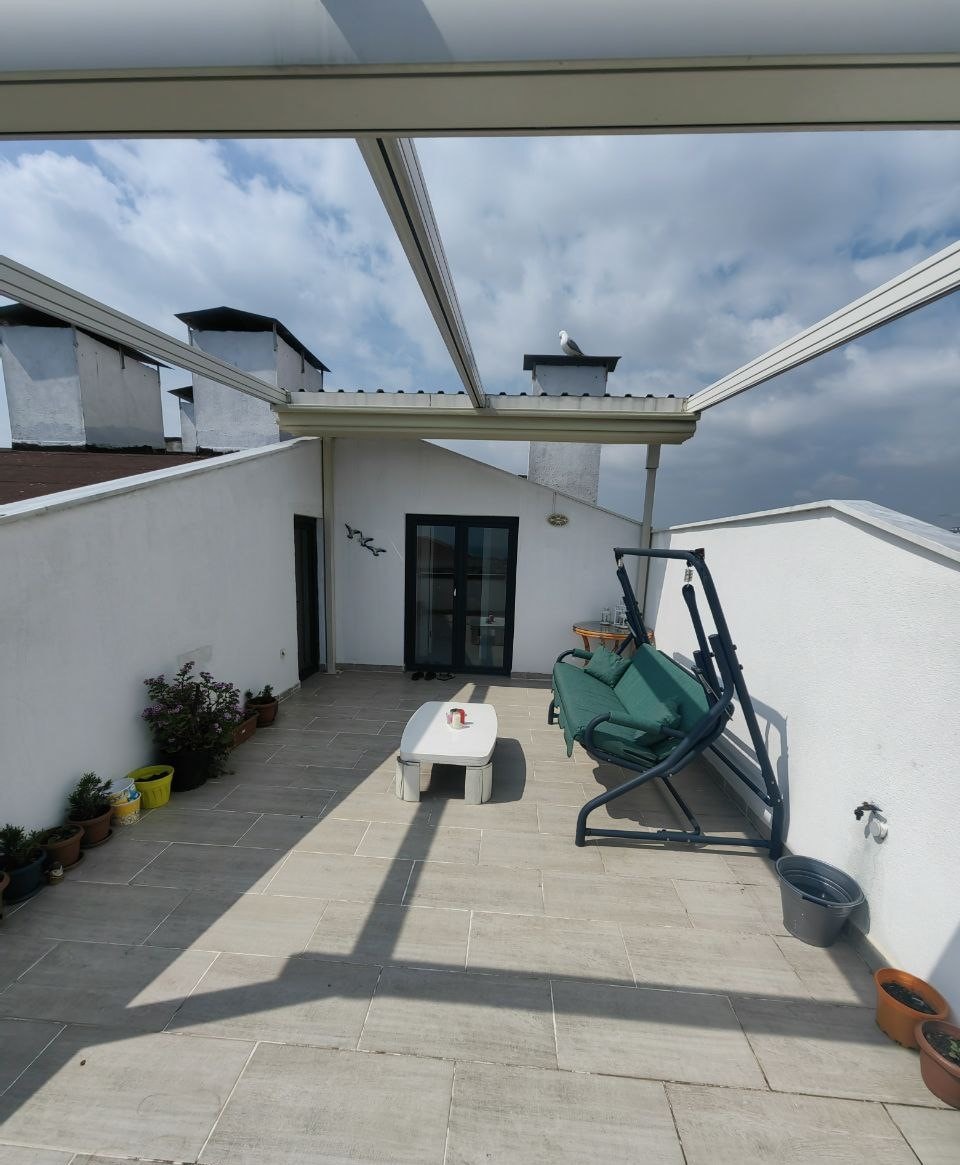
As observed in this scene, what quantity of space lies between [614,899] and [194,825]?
2.52 meters

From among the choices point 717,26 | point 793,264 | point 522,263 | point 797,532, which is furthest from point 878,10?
point 797,532

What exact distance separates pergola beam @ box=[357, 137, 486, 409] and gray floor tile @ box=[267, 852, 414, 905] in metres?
2.95

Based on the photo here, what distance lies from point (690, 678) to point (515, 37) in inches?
132

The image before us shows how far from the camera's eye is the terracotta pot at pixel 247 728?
4068mm

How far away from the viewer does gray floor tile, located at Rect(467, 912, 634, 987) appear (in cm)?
209

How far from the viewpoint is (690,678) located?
3400 millimetres

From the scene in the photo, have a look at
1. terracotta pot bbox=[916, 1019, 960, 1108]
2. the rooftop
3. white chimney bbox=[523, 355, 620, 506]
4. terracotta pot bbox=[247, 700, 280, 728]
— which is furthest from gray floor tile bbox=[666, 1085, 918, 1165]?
white chimney bbox=[523, 355, 620, 506]

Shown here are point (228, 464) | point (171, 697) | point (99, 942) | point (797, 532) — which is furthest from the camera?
point (228, 464)

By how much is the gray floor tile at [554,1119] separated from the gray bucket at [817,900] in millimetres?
1095

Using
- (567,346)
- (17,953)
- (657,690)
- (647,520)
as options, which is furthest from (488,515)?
(17,953)

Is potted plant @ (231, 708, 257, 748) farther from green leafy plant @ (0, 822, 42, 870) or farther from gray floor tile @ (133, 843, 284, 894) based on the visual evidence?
green leafy plant @ (0, 822, 42, 870)

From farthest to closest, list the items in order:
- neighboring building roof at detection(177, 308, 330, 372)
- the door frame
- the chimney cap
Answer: the chimney cap
neighboring building roof at detection(177, 308, 330, 372)
the door frame

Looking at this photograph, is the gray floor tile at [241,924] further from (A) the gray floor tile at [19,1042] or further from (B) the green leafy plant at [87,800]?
(B) the green leafy plant at [87,800]

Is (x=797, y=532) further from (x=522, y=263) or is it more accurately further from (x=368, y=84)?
(x=368, y=84)
